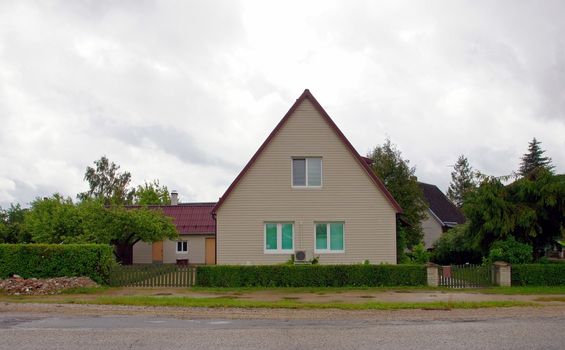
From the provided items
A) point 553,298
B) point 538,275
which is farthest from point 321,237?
point 553,298

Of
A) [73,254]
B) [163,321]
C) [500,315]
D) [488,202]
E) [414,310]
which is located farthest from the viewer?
[488,202]

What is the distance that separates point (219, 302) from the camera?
18797mm

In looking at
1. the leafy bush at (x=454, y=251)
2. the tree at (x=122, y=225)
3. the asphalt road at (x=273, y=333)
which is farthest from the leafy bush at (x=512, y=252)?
the tree at (x=122, y=225)

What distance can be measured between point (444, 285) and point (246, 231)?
→ 8801 millimetres

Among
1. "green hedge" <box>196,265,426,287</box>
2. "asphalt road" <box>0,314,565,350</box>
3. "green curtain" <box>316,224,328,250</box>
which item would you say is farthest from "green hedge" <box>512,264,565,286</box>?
"asphalt road" <box>0,314,565,350</box>

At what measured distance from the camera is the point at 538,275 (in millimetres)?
24656

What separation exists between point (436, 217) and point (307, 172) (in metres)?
27.8

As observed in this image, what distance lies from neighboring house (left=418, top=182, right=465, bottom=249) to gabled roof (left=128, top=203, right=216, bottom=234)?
17.4 meters

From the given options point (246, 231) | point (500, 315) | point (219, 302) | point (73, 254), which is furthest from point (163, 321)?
point (246, 231)

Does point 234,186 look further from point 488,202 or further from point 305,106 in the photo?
point 488,202

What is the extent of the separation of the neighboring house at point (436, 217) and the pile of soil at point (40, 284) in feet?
109

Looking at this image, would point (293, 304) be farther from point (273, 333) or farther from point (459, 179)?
point (459, 179)

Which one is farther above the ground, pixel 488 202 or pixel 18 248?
pixel 488 202

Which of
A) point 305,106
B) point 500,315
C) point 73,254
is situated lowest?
point 500,315
